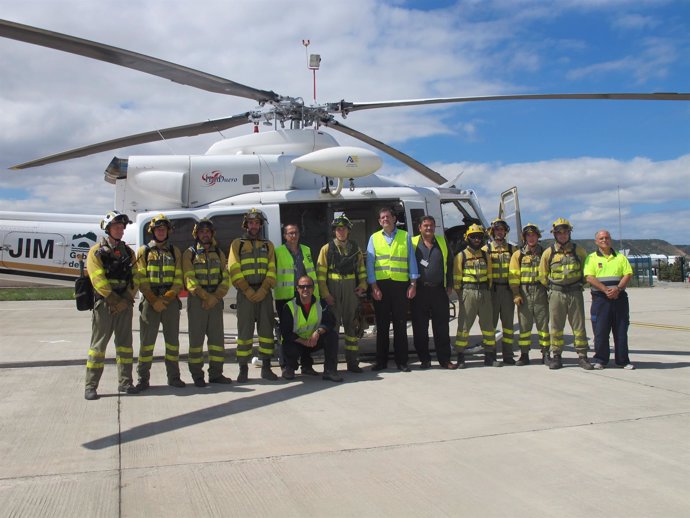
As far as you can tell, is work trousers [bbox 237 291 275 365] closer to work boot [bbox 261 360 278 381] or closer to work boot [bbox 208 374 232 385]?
work boot [bbox 261 360 278 381]

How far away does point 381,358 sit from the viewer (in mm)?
7051

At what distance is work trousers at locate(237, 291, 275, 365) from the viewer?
6.48m

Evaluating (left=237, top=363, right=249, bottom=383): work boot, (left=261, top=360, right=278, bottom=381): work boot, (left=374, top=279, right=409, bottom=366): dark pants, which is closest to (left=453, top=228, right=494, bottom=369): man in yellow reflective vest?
(left=374, top=279, right=409, bottom=366): dark pants

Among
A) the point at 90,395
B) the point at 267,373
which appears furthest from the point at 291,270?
the point at 90,395

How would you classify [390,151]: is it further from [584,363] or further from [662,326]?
[662,326]

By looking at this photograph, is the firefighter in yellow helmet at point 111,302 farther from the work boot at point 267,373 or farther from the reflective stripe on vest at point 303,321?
the reflective stripe on vest at point 303,321

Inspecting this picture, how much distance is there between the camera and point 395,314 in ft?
22.8

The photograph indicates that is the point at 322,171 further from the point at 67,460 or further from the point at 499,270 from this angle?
the point at 67,460

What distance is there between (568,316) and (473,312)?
1112 mm

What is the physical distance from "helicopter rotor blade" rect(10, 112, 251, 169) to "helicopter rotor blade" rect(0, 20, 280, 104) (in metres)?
1.02

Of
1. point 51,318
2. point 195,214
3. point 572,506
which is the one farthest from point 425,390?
point 51,318

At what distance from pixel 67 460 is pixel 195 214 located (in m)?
4.24

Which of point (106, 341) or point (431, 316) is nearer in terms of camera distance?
point (106, 341)

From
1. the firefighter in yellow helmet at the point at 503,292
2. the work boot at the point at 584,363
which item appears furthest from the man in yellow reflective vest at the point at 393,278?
the work boot at the point at 584,363
